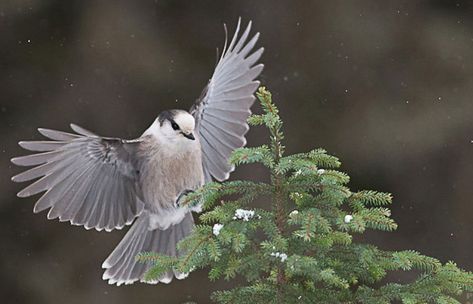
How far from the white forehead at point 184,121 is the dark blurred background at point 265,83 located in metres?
2.87

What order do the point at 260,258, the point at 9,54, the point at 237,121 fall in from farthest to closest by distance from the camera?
the point at 9,54, the point at 237,121, the point at 260,258

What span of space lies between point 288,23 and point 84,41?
4.73 feet

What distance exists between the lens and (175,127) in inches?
121

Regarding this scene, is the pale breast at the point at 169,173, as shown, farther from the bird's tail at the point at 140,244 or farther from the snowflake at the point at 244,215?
the snowflake at the point at 244,215

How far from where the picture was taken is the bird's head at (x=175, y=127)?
303 cm

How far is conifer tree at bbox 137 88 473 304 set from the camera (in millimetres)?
1842

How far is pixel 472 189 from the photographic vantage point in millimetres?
6285

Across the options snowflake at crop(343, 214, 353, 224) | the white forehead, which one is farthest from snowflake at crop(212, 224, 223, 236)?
the white forehead

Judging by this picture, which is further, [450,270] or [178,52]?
[178,52]

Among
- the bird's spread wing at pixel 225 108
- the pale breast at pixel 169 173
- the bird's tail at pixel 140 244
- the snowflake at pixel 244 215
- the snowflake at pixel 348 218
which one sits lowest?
the bird's tail at pixel 140 244

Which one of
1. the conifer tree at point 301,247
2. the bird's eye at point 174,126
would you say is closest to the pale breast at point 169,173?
the bird's eye at point 174,126

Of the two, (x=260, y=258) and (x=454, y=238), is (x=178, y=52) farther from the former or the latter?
(x=260, y=258)

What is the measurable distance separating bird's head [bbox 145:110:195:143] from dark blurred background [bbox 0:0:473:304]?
2.74m

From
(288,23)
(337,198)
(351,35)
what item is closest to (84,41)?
(288,23)
